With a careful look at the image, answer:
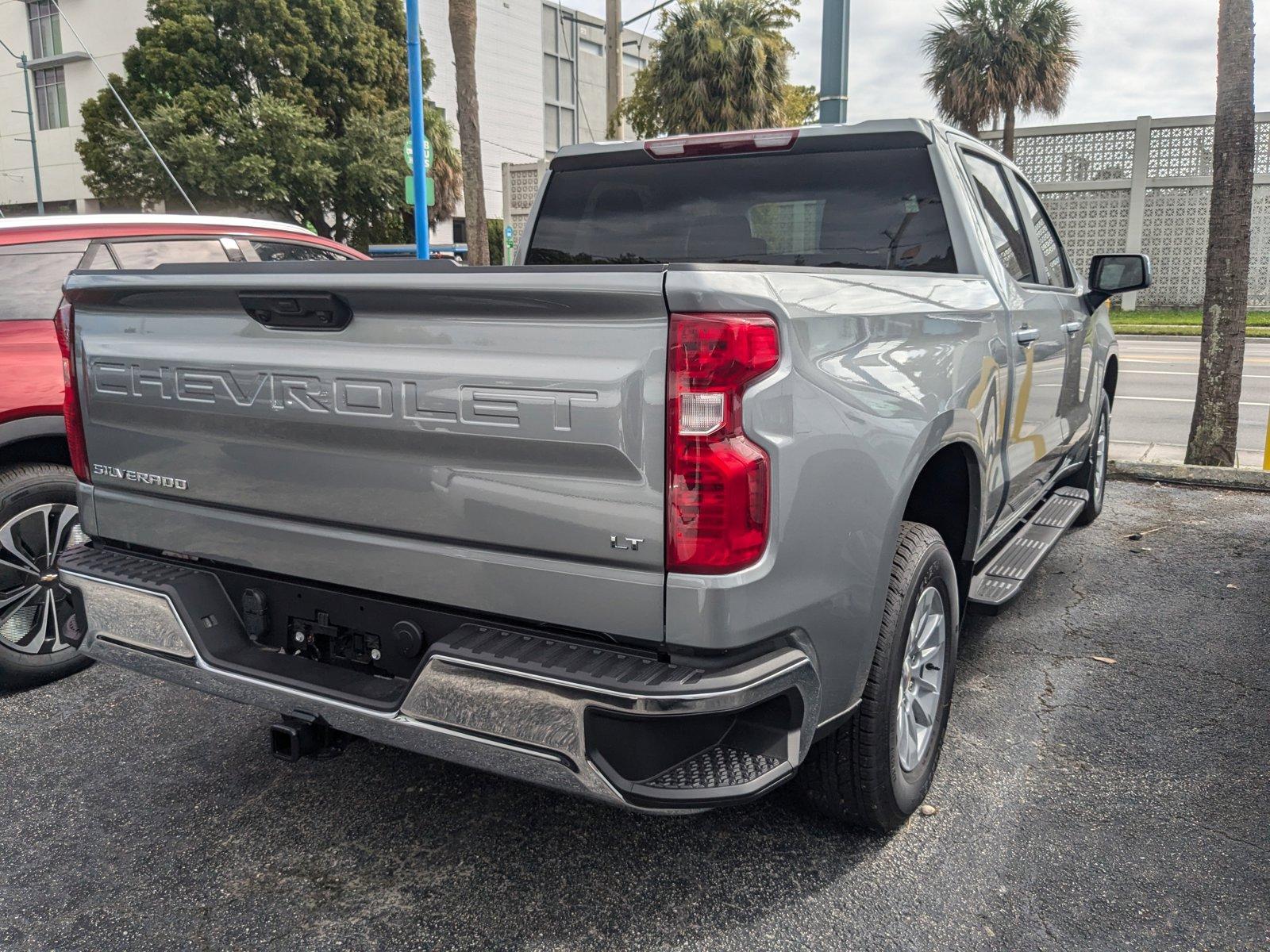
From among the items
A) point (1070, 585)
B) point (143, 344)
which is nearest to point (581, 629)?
point (143, 344)

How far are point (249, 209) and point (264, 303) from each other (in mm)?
31477

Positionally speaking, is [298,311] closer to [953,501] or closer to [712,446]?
[712,446]

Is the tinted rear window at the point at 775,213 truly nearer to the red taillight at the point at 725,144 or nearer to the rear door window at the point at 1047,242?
the red taillight at the point at 725,144

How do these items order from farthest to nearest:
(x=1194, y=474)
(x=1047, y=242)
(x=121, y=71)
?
(x=121, y=71), (x=1194, y=474), (x=1047, y=242)

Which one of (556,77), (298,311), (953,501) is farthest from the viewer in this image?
(556,77)

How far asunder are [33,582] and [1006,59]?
32.4 m

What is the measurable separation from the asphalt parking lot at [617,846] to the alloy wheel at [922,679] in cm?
25

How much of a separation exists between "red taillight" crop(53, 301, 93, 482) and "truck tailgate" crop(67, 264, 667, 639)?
0.05 metres

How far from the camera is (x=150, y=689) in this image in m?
3.90

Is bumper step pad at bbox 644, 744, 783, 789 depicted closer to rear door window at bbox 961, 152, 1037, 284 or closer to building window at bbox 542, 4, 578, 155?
rear door window at bbox 961, 152, 1037, 284

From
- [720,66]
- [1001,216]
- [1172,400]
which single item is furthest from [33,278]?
[720,66]

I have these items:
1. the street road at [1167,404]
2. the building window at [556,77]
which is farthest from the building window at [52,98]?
the street road at [1167,404]

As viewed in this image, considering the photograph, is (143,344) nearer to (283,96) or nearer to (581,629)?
(581,629)

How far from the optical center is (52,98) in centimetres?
4156
